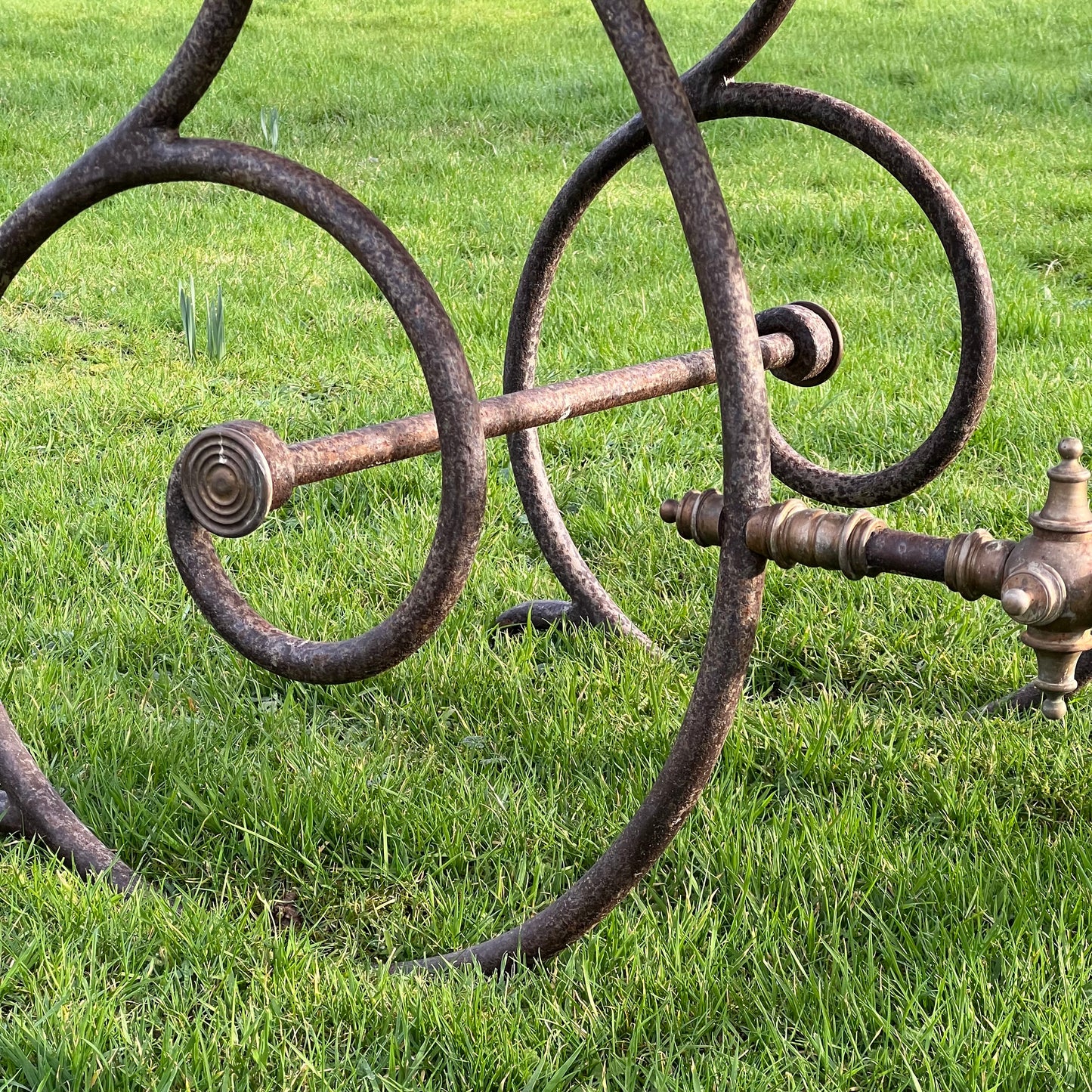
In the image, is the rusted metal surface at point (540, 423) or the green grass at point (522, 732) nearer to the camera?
the rusted metal surface at point (540, 423)

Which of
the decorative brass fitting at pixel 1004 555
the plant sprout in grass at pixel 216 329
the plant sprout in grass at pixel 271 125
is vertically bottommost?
the plant sprout in grass at pixel 216 329

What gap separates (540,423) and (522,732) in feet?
1.78

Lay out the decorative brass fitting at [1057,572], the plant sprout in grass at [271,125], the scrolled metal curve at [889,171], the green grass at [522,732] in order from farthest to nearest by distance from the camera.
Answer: the plant sprout in grass at [271,125] < the scrolled metal curve at [889,171] < the green grass at [522,732] < the decorative brass fitting at [1057,572]

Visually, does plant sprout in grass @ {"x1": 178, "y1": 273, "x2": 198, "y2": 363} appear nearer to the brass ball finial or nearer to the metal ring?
the metal ring

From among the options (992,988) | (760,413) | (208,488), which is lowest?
(992,988)

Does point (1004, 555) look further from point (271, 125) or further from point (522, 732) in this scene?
point (271, 125)

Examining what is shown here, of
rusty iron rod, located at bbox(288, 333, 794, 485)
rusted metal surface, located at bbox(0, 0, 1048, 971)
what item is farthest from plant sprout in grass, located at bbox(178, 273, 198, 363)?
rusty iron rod, located at bbox(288, 333, 794, 485)

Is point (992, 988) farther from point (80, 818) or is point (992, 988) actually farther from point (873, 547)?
point (80, 818)

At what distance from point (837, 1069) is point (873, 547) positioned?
1.84 feet

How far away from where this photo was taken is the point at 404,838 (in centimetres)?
177

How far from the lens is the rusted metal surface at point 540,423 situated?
1252 mm

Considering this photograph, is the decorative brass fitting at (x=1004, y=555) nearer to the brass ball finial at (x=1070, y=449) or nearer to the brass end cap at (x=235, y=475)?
the brass ball finial at (x=1070, y=449)

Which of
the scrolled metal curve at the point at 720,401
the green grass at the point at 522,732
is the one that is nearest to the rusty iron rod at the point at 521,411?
the scrolled metal curve at the point at 720,401

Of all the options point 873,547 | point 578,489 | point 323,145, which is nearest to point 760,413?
point 873,547
